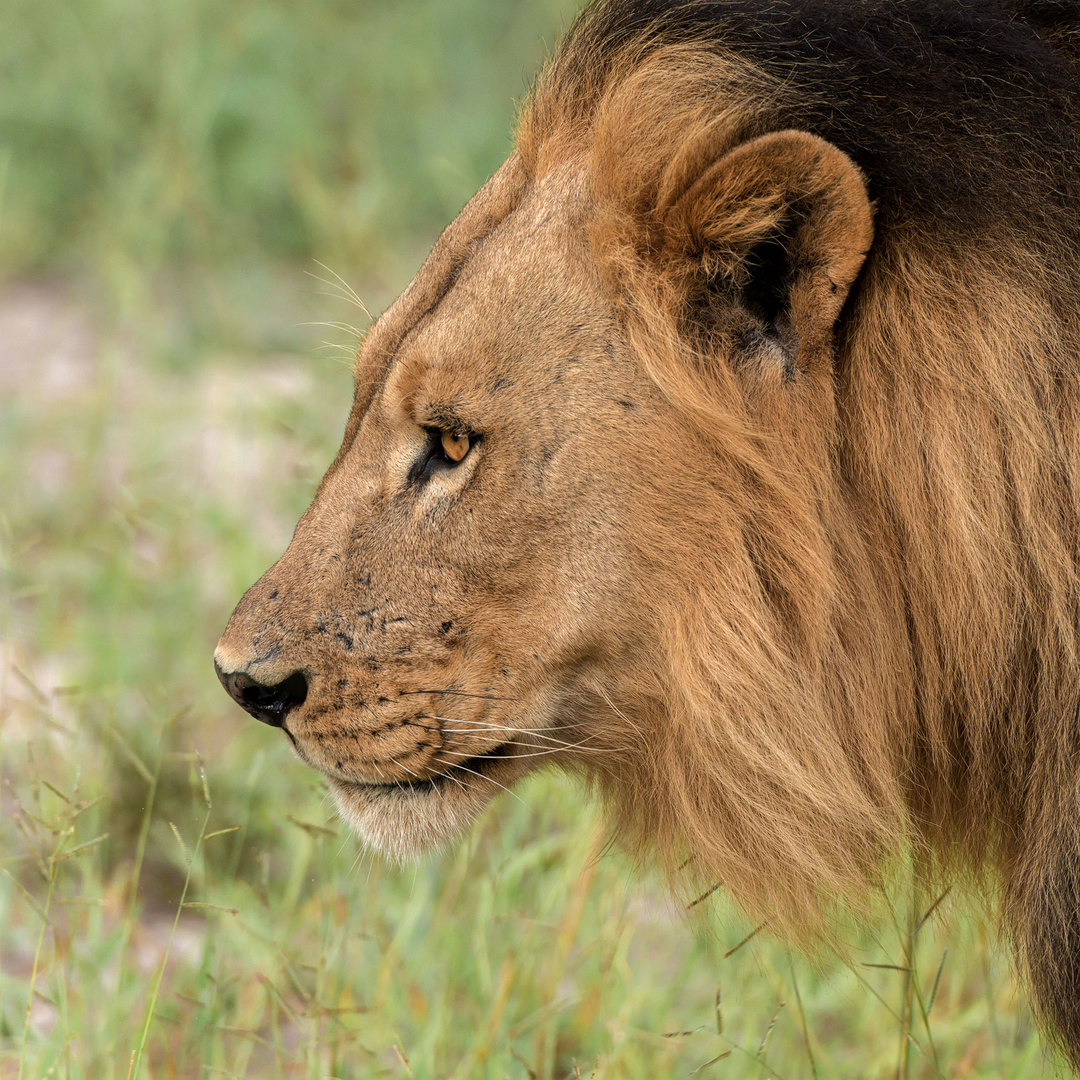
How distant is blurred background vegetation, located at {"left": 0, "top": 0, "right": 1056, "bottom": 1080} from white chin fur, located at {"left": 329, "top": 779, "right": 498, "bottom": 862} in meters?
0.27

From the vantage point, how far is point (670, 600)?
199 centimetres

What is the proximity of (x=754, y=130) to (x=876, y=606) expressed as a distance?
2.39 ft

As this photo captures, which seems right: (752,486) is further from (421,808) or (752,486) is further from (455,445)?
(421,808)

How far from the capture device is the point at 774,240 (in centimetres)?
186

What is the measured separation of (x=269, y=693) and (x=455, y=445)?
0.51 m

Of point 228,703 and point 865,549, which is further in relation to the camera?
point 228,703

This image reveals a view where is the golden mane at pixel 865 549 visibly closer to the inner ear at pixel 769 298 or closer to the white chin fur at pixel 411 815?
the inner ear at pixel 769 298

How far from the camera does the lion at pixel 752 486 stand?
1.85 metres

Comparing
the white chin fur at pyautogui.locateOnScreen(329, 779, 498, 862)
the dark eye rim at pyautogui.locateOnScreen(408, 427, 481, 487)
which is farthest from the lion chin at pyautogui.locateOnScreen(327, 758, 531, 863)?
the dark eye rim at pyautogui.locateOnScreen(408, 427, 481, 487)

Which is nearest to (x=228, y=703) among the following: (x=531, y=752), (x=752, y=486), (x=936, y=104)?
(x=531, y=752)

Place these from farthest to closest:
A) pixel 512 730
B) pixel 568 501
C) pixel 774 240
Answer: pixel 512 730
pixel 568 501
pixel 774 240

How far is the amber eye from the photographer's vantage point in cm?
206

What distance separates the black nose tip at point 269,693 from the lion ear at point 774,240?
2.83 ft

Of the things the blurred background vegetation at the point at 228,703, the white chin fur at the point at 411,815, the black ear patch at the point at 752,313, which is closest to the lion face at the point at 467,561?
the white chin fur at the point at 411,815
